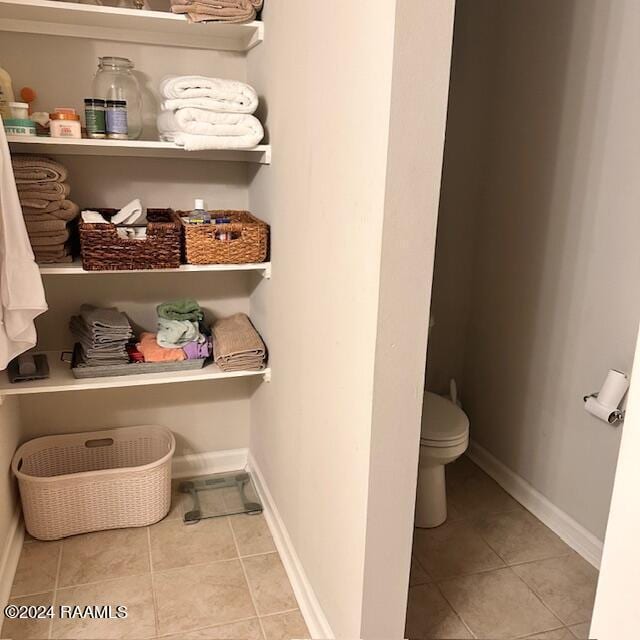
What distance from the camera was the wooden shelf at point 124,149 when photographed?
6.51ft

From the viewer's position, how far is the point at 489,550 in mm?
2293

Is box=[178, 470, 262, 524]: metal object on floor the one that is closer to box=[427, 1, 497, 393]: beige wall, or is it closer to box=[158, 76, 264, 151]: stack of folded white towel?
box=[427, 1, 497, 393]: beige wall

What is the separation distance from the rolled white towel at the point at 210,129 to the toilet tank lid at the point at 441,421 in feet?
3.85

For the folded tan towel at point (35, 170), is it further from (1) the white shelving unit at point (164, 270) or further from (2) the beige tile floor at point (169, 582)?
(2) the beige tile floor at point (169, 582)

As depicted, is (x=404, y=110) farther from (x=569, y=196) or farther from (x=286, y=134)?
(x=569, y=196)

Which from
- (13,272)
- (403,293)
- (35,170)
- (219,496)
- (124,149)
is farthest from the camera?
(219,496)

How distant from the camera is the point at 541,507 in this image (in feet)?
8.12

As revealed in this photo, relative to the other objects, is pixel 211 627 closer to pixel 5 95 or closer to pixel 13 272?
pixel 13 272

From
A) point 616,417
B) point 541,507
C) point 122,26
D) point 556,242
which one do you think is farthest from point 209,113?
point 541,507

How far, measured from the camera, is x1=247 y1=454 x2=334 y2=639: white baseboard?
72.6 inches

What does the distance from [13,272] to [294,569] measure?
4.17ft

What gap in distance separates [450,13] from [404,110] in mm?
203

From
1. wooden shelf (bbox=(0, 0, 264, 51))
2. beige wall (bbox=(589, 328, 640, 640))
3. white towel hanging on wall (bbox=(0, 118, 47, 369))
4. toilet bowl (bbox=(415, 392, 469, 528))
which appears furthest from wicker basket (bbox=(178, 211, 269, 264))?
beige wall (bbox=(589, 328, 640, 640))

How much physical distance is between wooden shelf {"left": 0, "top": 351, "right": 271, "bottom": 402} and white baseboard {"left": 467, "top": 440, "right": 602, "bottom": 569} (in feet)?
3.63
